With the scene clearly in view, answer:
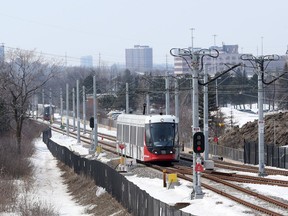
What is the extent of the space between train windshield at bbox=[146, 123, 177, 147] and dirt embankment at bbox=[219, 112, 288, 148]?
16.4 meters

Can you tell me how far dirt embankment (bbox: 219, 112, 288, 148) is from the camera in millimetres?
57531

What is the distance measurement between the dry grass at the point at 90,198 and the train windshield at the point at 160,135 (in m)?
4.19

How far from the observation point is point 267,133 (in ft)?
201

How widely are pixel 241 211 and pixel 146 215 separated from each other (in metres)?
3.19

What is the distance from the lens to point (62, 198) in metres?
42.5

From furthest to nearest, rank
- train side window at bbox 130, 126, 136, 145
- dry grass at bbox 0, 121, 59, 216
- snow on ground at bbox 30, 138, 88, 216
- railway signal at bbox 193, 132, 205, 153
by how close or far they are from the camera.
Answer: train side window at bbox 130, 126, 136, 145
snow on ground at bbox 30, 138, 88, 216
dry grass at bbox 0, 121, 59, 216
railway signal at bbox 193, 132, 205, 153

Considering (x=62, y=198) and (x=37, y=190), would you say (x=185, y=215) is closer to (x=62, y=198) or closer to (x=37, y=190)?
(x=62, y=198)

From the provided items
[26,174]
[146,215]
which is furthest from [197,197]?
[26,174]

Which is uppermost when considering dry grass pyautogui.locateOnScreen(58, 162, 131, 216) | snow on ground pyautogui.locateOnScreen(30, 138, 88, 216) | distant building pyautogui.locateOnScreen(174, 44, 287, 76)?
distant building pyautogui.locateOnScreen(174, 44, 287, 76)

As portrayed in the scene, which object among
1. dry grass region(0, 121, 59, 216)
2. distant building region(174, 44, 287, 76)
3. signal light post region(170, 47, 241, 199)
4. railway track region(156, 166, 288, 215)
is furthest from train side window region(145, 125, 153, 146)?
signal light post region(170, 47, 241, 199)

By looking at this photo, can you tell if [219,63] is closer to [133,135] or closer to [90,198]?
[133,135]

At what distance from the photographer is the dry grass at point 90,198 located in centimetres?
3183

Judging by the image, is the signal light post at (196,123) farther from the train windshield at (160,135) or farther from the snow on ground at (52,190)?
the train windshield at (160,135)

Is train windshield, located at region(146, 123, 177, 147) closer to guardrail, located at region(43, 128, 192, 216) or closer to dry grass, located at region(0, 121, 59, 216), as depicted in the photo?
guardrail, located at region(43, 128, 192, 216)
